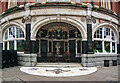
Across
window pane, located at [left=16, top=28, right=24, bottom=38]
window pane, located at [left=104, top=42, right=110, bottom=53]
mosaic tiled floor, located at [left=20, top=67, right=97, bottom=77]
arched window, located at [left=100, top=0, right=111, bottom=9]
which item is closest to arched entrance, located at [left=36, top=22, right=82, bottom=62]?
window pane, located at [left=16, top=28, right=24, bottom=38]

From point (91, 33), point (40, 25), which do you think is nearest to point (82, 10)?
point (91, 33)

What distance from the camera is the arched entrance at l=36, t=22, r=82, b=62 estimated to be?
10734mm

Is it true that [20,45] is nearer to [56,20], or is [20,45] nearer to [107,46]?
[56,20]

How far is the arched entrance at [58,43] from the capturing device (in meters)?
10.7

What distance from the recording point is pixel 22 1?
1139 cm

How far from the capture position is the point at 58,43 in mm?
13180

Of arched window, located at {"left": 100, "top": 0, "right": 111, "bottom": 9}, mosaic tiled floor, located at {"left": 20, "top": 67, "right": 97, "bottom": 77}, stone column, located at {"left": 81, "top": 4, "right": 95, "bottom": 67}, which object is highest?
arched window, located at {"left": 100, "top": 0, "right": 111, "bottom": 9}

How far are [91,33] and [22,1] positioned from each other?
330 inches

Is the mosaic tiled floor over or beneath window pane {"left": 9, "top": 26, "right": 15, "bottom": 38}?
beneath

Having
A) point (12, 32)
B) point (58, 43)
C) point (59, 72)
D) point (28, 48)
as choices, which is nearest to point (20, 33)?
point (12, 32)

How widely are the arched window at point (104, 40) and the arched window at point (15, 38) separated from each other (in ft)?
26.6

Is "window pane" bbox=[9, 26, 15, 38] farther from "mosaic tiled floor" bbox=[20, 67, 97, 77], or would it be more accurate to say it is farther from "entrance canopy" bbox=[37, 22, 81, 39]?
"mosaic tiled floor" bbox=[20, 67, 97, 77]

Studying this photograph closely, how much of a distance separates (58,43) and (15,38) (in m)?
5.17

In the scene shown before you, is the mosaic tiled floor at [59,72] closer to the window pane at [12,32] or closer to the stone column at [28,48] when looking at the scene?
the stone column at [28,48]
